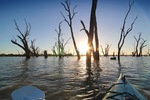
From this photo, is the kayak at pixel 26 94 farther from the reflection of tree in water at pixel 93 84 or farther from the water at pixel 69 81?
the reflection of tree in water at pixel 93 84

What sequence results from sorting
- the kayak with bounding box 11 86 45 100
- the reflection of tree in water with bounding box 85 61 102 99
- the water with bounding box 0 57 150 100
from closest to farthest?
the kayak with bounding box 11 86 45 100, the water with bounding box 0 57 150 100, the reflection of tree in water with bounding box 85 61 102 99

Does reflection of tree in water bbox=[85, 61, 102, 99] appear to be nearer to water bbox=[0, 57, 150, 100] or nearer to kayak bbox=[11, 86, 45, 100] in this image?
water bbox=[0, 57, 150, 100]

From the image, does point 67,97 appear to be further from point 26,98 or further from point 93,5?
point 93,5

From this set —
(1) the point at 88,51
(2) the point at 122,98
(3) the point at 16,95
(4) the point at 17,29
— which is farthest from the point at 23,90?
(4) the point at 17,29

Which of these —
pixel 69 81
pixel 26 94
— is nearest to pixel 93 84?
pixel 69 81

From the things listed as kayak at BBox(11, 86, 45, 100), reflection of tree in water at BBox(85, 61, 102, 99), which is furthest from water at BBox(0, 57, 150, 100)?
kayak at BBox(11, 86, 45, 100)

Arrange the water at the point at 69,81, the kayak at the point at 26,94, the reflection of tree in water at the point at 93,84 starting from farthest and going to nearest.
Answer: the reflection of tree in water at the point at 93,84 → the water at the point at 69,81 → the kayak at the point at 26,94

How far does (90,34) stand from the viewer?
758 inches

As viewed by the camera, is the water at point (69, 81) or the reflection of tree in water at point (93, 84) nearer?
the water at point (69, 81)

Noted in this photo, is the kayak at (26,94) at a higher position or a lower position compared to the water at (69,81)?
higher

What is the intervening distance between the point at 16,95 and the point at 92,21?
16.8 m

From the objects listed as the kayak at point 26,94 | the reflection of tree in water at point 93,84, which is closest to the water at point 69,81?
the reflection of tree in water at point 93,84

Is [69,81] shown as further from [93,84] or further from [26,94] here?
[26,94]

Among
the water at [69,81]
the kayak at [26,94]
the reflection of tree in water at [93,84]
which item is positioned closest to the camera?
the kayak at [26,94]
